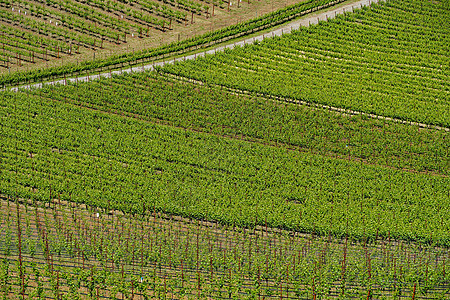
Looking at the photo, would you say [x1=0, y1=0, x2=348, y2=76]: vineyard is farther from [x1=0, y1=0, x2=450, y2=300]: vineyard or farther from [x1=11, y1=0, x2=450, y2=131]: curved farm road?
[x1=11, y1=0, x2=450, y2=131]: curved farm road

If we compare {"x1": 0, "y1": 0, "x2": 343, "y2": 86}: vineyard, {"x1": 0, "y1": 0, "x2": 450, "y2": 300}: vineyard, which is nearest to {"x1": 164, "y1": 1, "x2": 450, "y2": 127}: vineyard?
{"x1": 0, "y1": 0, "x2": 450, "y2": 300}: vineyard

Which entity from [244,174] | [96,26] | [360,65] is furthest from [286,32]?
[244,174]

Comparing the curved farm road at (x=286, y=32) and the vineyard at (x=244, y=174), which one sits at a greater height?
the curved farm road at (x=286, y=32)

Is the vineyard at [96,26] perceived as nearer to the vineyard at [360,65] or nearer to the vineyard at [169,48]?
the vineyard at [169,48]

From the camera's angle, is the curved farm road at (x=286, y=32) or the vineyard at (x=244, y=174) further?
the curved farm road at (x=286, y=32)

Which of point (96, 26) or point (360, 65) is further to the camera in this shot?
point (96, 26)

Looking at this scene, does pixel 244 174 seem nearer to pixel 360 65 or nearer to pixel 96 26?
pixel 360 65

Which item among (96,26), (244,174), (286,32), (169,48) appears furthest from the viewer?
(96,26)

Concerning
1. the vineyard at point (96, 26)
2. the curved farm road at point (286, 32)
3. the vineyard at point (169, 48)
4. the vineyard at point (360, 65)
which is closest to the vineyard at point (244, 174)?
the vineyard at point (360, 65)
